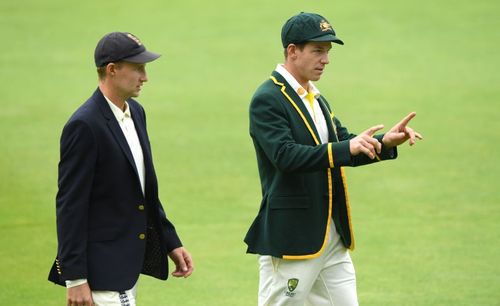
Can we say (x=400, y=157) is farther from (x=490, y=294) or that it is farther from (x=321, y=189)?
(x=321, y=189)

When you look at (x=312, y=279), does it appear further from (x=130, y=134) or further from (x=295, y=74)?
(x=130, y=134)

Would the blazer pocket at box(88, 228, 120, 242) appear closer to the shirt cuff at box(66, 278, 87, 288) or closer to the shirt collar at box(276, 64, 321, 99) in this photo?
the shirt cuff at box(66, 278, 87, 288)

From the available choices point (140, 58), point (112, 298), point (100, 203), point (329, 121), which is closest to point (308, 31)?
point (329, 121)

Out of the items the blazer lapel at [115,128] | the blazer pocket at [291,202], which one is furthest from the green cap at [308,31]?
the blazer lapel at [115,128]

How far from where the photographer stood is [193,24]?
18812mm

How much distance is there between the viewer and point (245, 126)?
14.1 meters

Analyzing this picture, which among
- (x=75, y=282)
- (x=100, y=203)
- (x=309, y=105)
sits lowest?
(x=75, y=282)

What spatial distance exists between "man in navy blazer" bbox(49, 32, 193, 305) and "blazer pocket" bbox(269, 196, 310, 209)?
693mm

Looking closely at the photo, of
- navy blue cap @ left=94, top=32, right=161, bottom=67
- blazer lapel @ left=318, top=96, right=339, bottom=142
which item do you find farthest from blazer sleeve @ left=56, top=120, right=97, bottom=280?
blazer lapel @ left=318, top=96, right=339, bottom=142

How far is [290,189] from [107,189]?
1053mm

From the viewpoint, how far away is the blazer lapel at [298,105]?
5.82 meters

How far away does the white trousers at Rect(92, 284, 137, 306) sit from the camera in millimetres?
5211

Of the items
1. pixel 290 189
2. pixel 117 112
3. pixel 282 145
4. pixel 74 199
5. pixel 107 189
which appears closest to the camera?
pixel 74 199

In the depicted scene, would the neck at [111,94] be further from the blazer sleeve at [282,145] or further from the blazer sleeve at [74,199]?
the blazer sleeve at [282,145]
